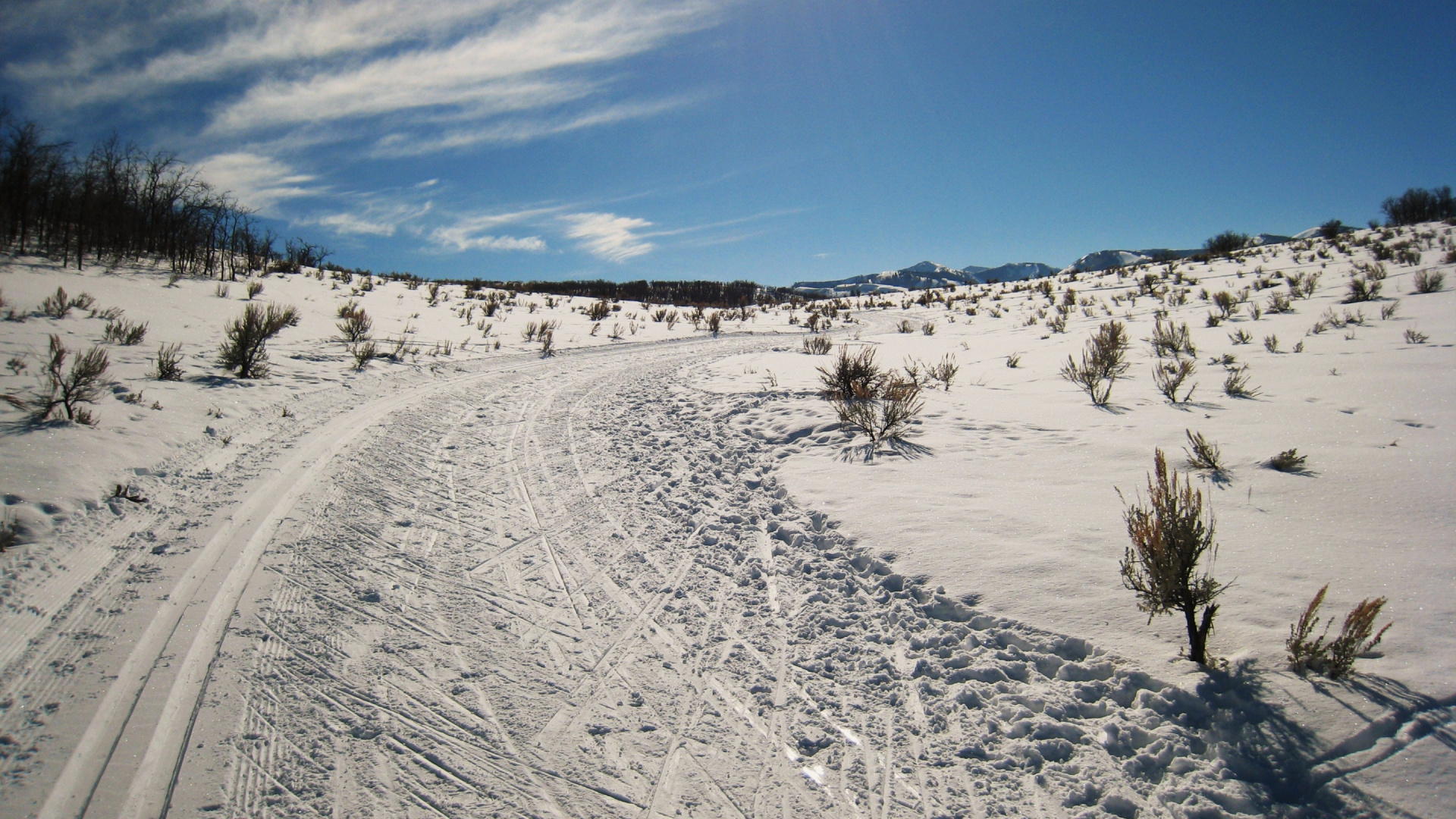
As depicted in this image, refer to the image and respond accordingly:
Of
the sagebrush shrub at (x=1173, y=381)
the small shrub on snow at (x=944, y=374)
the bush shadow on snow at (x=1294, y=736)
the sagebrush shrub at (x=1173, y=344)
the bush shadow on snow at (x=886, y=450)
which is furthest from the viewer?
the sagebrush shrub at (x=1173, y=344)

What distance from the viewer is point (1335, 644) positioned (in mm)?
1999

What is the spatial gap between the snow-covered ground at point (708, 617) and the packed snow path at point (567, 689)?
0.05 ft

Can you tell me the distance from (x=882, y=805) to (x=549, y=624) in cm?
174

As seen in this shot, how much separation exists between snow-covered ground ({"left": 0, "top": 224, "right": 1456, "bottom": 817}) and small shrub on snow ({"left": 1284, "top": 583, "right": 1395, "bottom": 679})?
0.08 metres

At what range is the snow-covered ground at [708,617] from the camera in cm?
189

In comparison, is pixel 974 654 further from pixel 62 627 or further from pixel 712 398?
pixel 712 398

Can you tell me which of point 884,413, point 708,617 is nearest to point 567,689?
point 708,617

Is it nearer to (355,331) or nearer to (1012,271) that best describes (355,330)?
(355,331)

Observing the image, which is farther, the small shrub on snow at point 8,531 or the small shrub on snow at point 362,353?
the small shrub on snow at point 362,353

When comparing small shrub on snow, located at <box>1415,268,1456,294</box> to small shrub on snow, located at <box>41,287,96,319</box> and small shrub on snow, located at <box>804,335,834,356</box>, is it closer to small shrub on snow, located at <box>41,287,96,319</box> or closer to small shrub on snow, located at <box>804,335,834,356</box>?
small shrub on snow, located at <box>804,335,834,356</box>

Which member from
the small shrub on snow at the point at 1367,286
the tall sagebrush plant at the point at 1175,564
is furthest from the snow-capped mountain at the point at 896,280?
the tall sagebrush plant at the point at 1175,564

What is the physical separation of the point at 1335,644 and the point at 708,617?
99.1 inches

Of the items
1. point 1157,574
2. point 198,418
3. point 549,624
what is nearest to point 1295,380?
point 1157,574

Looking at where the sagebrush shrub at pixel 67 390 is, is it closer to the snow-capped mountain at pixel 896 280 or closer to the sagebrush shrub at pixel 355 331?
the sagebrush shrub at pixel 355 331
